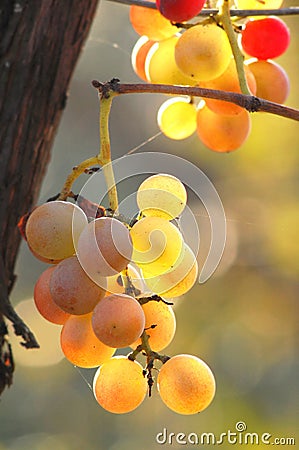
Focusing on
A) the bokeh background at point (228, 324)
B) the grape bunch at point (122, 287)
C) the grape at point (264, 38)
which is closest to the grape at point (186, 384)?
the grape bunch at point (122, 287)

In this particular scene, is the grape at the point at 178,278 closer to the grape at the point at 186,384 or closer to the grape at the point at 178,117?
the grape at the point at 186,384

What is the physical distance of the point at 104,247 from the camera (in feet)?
1.88

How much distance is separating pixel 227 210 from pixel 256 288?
365mm

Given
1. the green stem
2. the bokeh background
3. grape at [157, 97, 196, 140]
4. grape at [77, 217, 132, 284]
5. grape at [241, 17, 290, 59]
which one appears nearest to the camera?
grape at [77, 217, 132, 284]

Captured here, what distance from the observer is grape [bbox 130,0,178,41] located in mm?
830

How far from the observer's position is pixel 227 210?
3033mm

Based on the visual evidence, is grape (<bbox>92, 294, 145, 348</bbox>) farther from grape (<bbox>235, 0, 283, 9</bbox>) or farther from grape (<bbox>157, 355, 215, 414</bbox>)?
grape (<bbox>235, 0, 283, 9</bbox>)

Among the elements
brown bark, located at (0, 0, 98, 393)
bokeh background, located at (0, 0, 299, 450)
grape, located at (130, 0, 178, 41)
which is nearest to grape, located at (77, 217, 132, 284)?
brown bark, located at (0, 0, 98, 393)

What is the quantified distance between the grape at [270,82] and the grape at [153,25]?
0.37ft

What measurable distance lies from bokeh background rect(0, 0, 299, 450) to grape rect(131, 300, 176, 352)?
1.97m

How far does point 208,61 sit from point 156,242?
0.23 m

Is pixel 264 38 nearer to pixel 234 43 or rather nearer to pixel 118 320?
pixel 234 43

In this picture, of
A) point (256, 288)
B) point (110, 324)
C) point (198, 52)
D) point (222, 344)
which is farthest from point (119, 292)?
point (256, 288)

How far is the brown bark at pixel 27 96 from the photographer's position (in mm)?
805
